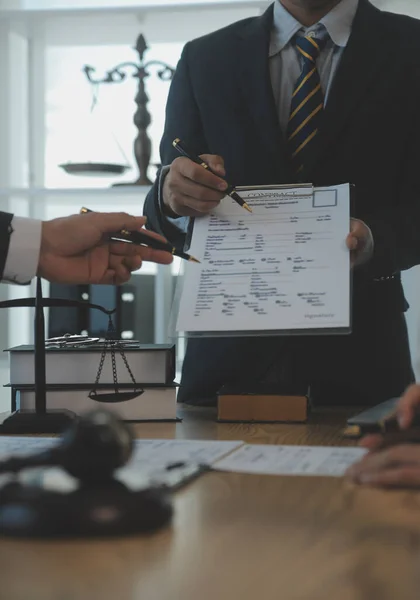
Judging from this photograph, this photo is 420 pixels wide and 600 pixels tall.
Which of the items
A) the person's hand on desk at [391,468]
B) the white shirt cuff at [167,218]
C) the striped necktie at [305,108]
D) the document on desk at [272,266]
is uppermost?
the striped necktie at [305,108]

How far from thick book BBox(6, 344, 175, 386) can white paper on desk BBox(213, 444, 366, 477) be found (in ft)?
1.12

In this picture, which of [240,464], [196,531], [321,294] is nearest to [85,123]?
[321,294]

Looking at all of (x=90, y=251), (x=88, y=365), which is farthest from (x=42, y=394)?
(x=90, y=251)

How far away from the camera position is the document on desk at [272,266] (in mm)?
1263

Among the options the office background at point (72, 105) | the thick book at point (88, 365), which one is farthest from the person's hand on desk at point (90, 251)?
the office background at point (72, 105)

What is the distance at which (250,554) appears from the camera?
62 cm

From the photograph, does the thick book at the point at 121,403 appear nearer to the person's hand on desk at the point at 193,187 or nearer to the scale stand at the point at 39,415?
the scale stand at the point at 39,415

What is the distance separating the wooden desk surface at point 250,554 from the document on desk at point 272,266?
0.45 metres

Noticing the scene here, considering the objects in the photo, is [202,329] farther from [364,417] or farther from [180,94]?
[180,94]

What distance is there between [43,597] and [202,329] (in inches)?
30.6

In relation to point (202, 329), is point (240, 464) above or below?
below

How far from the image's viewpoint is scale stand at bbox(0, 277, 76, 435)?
4.11 feet

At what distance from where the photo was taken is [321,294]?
1271 mm

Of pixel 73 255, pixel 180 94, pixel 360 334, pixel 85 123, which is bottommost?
pixel 360 334
